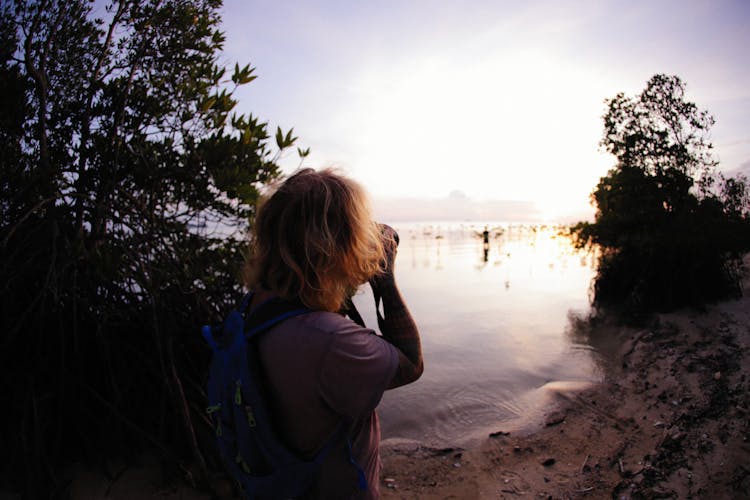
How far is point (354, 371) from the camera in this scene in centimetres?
111

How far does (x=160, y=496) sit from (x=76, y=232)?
2.18 m

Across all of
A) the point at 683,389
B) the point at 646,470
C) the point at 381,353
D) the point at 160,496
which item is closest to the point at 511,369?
the point at 683,389

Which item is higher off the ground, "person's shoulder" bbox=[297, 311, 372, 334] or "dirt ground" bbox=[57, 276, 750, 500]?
"person's shoulder" bbox=[297, 311, 372, 334]

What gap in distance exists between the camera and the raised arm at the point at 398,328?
1.28 meters

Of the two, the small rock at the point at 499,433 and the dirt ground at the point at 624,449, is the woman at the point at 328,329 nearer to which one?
the dirt ground at the point at 624,449

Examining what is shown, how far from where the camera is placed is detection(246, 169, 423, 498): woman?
3.67 ft

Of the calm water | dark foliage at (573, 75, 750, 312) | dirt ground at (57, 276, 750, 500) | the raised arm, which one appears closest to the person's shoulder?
the raised arm

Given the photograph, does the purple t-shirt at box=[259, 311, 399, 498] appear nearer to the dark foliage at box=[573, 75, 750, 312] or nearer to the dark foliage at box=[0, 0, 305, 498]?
the dark foliage at box=[0, 0, 305, 498]

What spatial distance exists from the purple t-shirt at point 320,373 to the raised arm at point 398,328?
0.11 meters

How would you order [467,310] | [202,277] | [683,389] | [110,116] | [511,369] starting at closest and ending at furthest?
[202,277] → [110,116] → [683,389] → [511,369] → [467,310]

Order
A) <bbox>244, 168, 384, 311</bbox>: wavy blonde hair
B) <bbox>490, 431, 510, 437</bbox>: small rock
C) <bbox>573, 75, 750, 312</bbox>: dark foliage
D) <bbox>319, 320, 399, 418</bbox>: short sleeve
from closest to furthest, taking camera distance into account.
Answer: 1. <bbox>319, 320, 399, 418</bbox>: short sleeve
2. <bbox>244, 168, 384, 311</bbox>: wavy blonde hair
3. <bbox>490, 431, 510, 437</bbox>: small rock
4. <bbox>573, 75, 750, 312</bbox>: dark foliage

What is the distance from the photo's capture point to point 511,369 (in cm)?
586

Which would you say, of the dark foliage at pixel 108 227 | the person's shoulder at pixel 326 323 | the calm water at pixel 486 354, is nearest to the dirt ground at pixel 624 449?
the calm water at pixel 486 354

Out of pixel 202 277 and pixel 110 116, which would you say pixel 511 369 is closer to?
pixel 202 277
